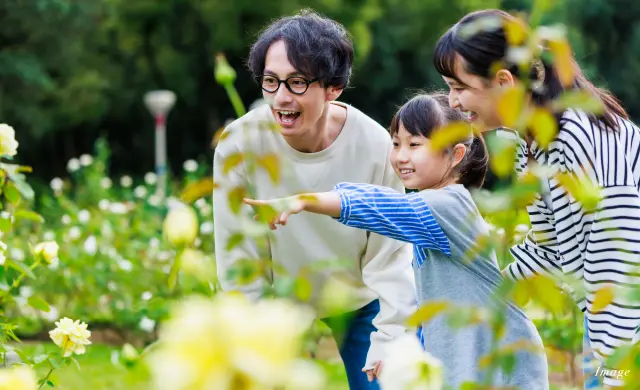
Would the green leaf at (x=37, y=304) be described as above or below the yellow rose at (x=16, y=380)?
below

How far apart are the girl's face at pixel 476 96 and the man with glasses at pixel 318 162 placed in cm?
45

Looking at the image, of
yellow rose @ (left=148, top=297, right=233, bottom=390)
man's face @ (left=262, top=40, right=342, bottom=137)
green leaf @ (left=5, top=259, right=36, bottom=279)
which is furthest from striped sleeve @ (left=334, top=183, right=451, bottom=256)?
yellow rose @ (left=148, top=297, right=233, bottom=390)

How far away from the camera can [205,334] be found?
0.63 meters

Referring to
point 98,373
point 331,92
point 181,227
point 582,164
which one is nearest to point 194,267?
point 181,227

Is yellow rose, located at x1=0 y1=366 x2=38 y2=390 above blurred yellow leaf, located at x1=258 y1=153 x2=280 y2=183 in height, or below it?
below

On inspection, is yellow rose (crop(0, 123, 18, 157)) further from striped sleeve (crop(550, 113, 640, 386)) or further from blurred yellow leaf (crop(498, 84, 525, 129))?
blurred yellow leaf (crop(498, 84, 525, 129))

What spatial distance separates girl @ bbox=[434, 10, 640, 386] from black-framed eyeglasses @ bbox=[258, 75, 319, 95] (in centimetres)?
39

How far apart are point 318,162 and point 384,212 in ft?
2.16

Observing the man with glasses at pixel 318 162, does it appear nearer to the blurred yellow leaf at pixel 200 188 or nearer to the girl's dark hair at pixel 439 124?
the girl's dark hair at pixel 439 124

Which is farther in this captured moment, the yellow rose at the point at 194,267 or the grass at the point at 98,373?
the grass at the point at 98,373

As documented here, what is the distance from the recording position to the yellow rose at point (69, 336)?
229cm

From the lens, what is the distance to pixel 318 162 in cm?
265

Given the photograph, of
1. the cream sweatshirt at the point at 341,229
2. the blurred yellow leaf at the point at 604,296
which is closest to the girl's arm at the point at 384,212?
the cream sweatshirt at the point at 341,229

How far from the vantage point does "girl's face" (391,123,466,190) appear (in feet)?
7.78
